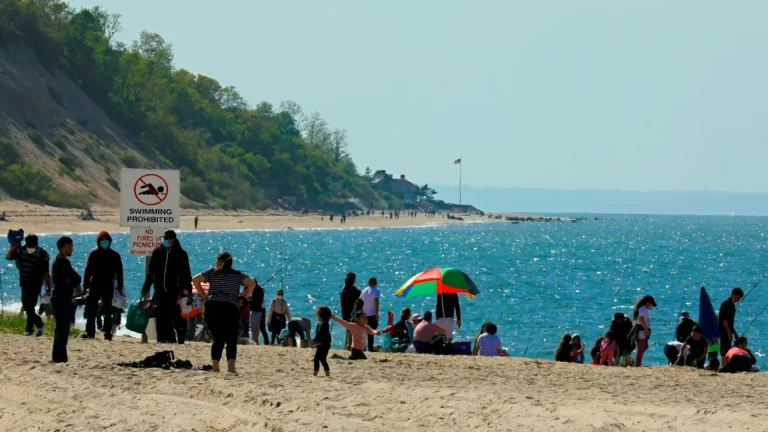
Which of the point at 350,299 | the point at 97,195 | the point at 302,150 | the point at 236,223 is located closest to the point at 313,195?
the point at 302,150

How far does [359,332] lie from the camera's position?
16859 millimetres

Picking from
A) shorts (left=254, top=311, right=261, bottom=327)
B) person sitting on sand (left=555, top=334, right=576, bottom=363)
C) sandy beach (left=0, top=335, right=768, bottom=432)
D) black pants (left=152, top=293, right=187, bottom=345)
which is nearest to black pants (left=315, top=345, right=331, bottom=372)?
sandy beach (left=0, top=335, right=768, bottom=432)

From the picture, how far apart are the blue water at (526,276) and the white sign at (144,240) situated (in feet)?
33.9

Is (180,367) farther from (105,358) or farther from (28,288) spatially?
(28,288)

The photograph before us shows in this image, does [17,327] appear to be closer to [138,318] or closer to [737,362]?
[138,318]

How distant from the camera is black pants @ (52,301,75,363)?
46.5ft

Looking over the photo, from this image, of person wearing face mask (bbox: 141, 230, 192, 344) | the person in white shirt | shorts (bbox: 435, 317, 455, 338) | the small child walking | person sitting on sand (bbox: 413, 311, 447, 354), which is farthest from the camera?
the person in white shirt

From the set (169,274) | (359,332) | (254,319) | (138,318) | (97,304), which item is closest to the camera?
(169,274)

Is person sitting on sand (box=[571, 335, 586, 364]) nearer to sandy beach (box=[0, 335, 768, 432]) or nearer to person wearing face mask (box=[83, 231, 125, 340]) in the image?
sandy beach (box=[0, 335, 768, 432])

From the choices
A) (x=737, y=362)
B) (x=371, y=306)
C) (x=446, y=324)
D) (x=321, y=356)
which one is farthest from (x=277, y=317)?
(x=737, y=362)

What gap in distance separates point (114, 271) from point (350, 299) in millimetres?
4624

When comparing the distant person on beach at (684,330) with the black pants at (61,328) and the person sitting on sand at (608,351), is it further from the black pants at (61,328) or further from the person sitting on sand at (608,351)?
the black pants at (61,328)

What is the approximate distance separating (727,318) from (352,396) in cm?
705

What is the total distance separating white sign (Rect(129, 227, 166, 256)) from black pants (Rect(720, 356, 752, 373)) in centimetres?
866
